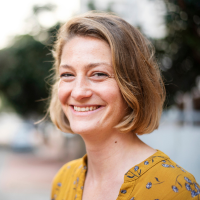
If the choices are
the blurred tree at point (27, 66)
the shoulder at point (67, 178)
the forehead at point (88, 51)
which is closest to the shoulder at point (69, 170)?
the shoulder at point (67, 178)

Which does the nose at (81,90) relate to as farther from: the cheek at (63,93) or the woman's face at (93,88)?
the cheek at (63,93)

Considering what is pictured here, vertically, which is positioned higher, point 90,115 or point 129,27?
point 129,27

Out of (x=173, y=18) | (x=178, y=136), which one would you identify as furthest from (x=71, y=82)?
(x=178, y=136)

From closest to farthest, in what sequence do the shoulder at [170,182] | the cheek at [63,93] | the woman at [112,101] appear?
the shoulder at [170,182], the woman at [112,101], the cheek at [63,93]

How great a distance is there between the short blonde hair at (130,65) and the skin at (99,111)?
0.17ft

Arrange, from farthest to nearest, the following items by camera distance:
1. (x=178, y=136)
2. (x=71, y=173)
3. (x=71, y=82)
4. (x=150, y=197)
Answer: (x=178, y=136)
(x=71, y=173)
(x=71, y=82)
(x=150, y=197)

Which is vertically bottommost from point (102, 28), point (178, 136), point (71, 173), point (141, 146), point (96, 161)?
point (178, 136)

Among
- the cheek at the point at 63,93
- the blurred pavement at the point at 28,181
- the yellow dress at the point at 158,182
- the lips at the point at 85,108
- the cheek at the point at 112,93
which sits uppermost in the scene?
the cheek at the point at 112,93

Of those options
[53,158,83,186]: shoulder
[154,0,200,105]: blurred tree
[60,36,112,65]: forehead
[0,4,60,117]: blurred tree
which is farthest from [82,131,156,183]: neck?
[0,4,60,117]: blurred tree

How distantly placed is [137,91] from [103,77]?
26 centimetres

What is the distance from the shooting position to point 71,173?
7.02 ft

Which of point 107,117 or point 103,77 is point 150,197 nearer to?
point 107,117

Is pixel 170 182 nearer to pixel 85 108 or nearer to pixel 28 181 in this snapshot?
pixel 85 108

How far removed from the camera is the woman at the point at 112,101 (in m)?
1.56
